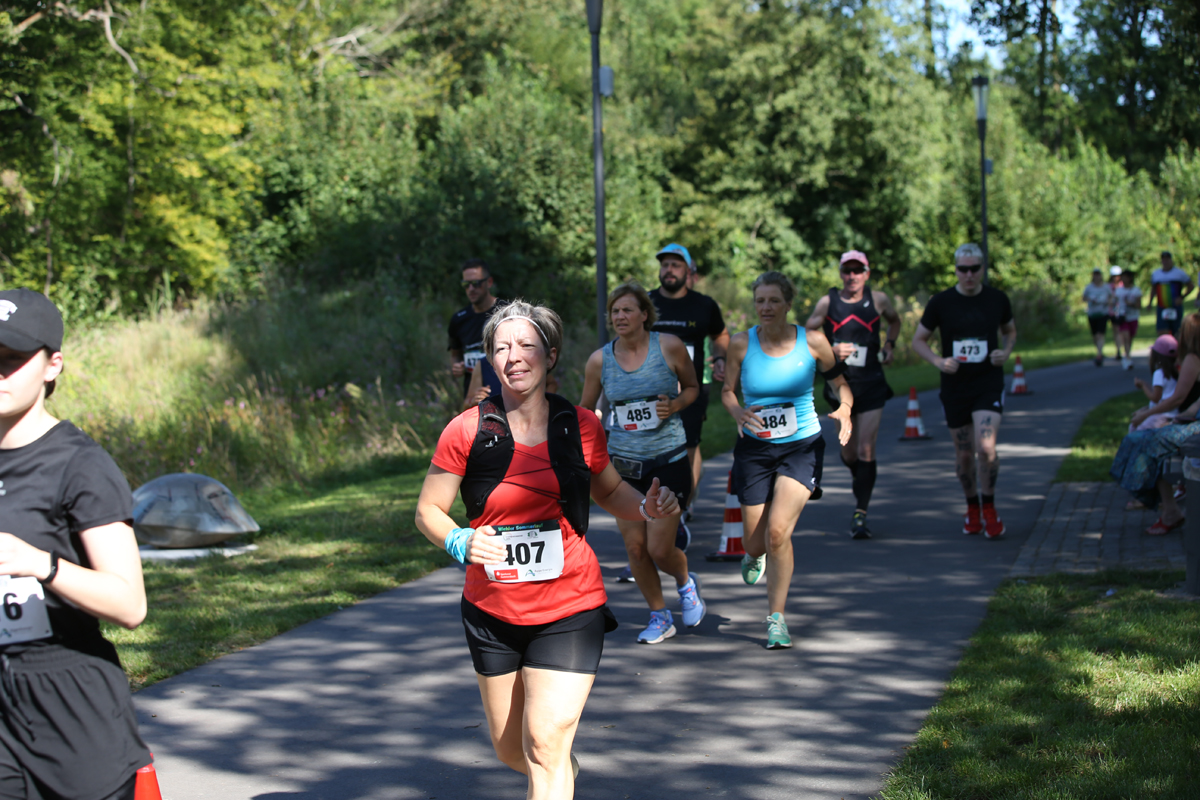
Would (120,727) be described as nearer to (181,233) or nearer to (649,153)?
(181,233)

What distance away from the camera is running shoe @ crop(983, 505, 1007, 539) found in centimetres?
848

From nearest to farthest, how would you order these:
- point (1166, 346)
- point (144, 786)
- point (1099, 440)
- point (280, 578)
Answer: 1. point (144, 786)
2. point (280, 578)
3. point (1166, 346)
4. point (1099, 440)

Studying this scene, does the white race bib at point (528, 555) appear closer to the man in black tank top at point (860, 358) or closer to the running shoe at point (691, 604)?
the running shoe at point (691, 604)

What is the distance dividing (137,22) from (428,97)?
14.1m

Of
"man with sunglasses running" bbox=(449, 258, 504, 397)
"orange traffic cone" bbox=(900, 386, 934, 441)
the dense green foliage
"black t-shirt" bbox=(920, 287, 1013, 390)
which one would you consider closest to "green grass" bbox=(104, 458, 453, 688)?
"man with sunglasses running" bbox=(449, 258, 504, 397)

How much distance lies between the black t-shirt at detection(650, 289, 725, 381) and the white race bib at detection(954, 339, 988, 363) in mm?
1847

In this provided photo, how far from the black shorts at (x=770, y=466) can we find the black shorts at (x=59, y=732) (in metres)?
4.08

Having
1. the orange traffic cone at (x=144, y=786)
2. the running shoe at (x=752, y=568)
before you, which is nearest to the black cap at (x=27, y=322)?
the orange traffic cone at (x=144, y=786)

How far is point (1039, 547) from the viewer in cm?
812

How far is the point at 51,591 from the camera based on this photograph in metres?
2.55

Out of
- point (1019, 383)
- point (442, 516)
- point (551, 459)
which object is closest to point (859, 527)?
point (551, 459)

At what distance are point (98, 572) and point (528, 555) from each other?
1.35 metres

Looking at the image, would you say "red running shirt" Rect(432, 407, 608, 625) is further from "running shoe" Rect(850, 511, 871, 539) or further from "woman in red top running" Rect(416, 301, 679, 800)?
"running shoe" Rect(850, 511, 871, 539)

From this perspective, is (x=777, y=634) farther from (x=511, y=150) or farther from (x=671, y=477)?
(x=511, y=150)
